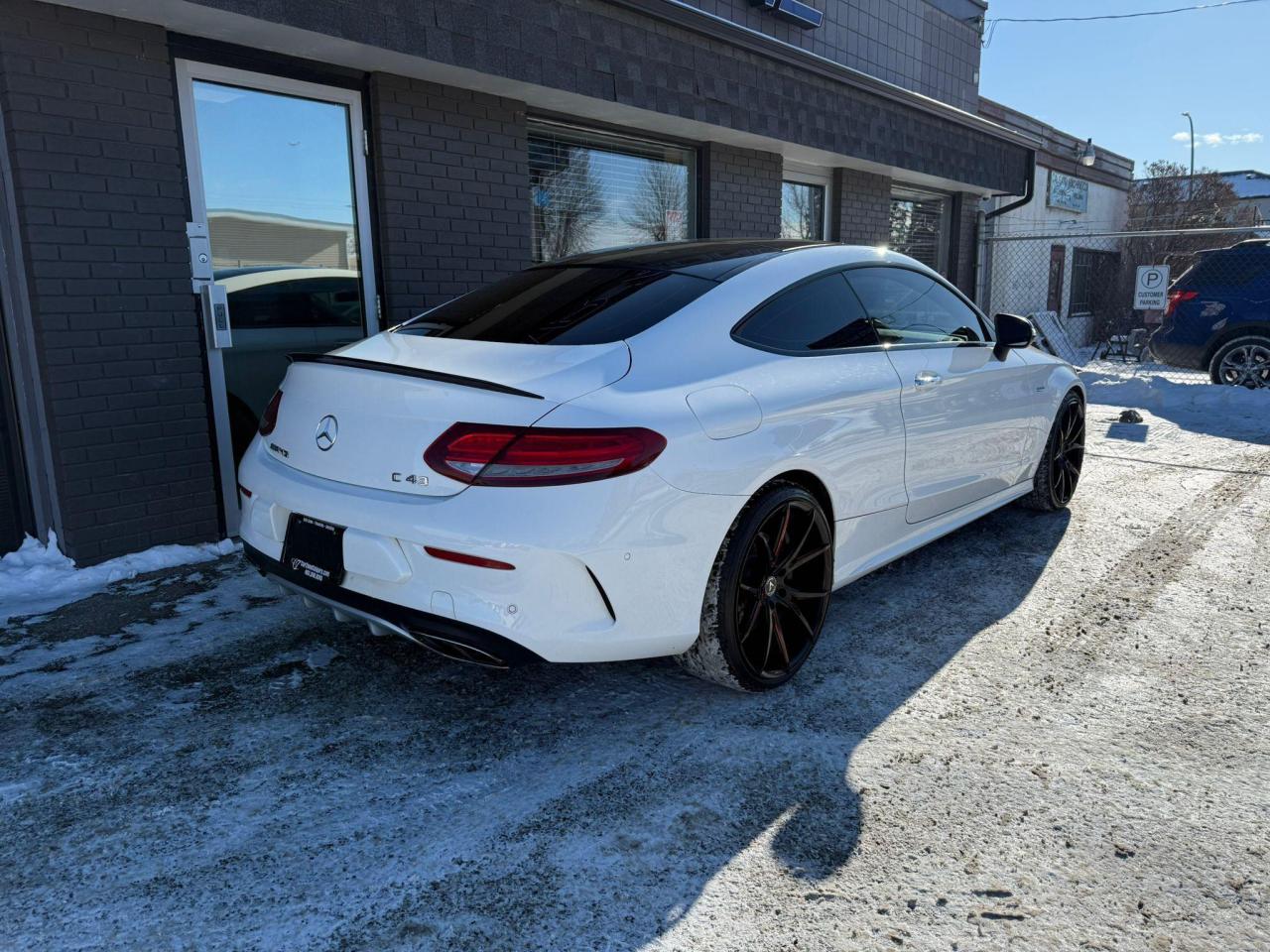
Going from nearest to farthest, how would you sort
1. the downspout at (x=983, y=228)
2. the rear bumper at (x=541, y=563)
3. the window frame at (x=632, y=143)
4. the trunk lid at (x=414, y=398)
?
the rear bumper at (x=541, y=563)
the trunk lid at (x=414, y=398)
the window frame at (x=632, y=143)
the downspout at (x=983, y=228)

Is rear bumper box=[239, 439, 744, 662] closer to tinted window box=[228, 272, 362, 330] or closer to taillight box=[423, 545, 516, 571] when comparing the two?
taillight box=[423, 545, 516, 571]

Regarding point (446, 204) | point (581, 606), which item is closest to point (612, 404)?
point (581, 606)

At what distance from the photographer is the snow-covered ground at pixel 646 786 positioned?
2043mm

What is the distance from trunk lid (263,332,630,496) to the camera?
252 centimetres

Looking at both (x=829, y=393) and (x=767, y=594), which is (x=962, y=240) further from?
(x=767, y=594)

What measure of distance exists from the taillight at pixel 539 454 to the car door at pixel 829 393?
1.73ft

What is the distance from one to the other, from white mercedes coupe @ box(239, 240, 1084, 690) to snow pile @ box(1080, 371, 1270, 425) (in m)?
7.08

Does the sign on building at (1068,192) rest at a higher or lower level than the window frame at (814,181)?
higher

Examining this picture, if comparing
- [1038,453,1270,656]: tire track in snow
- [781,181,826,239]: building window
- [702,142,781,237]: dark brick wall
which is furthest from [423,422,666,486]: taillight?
[781,181,826,239]: building window

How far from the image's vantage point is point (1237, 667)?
3.37 metres

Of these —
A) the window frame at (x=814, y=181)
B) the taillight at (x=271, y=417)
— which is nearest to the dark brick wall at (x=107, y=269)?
the taillight at (x=271, y=417)

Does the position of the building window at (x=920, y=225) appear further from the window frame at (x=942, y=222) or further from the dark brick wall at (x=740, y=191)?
the dark brick wall at (x=740, y=191)

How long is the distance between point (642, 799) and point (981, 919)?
91cm

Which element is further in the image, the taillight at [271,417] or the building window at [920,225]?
the building window at [920,225]
